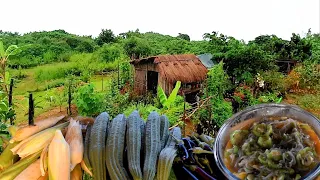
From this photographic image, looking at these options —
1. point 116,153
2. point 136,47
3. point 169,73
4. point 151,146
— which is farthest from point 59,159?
point 136,47

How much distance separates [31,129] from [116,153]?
0.31m

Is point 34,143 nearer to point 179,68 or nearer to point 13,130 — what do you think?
point 13,130

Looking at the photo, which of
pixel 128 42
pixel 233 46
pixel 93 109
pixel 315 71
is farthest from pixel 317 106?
pixel 128 42

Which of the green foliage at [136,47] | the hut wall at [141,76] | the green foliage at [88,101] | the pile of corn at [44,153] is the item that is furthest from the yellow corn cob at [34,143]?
the green foliage at [136,47]

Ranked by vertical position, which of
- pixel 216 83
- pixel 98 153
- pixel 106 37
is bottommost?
pixel 216 83

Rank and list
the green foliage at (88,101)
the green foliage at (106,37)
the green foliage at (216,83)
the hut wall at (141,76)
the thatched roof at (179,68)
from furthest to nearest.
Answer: the green foliage at (106,37)
the hut wall at (141,76)
the thatched roof at (179,68)
the green foliage at (216,83)
the green foliage at (88,101)

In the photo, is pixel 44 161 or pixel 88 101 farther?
pixel 88 101

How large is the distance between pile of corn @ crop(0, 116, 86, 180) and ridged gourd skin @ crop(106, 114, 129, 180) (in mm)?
88

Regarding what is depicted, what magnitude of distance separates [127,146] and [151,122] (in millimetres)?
113

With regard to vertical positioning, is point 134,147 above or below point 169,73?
below

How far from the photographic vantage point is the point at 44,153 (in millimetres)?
1055

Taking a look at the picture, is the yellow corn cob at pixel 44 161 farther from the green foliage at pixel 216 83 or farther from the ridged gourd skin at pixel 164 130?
the green foliage at pixel 216 83

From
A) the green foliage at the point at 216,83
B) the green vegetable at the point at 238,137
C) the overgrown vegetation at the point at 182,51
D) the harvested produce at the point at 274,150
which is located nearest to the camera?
the harvested produce at the point at 274,150

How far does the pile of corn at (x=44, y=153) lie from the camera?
3.35ft
